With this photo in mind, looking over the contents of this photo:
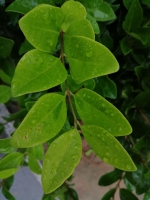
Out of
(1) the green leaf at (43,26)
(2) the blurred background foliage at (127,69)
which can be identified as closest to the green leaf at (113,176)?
(2) the blurred background foliage at (127,69)

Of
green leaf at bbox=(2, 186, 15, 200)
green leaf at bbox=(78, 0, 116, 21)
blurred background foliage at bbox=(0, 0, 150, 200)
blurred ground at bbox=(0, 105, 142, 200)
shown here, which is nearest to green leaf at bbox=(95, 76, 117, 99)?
blurred background foliage at bbox=(0, 0, 150, 200)

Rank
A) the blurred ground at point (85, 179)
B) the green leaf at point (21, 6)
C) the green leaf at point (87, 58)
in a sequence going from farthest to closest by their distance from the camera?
the blurred ground at point (85, 179) → the green leaf at point (21, 6) → the green leaf at point (87, 58)

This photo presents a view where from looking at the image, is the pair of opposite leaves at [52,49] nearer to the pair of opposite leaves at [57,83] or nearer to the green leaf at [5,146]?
the pair of opposite leaves at [57,83]

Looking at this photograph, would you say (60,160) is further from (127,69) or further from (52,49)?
(127,69)

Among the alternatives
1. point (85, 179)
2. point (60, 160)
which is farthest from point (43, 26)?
point (85, 179)

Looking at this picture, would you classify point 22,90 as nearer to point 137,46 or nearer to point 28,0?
point 28,0

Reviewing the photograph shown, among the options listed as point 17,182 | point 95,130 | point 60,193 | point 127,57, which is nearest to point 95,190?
point 17,182
